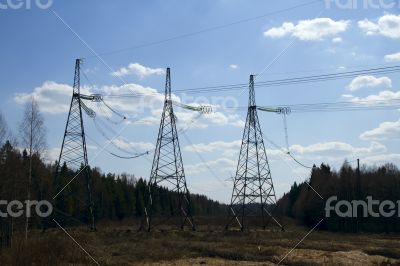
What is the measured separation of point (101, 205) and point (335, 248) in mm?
63644

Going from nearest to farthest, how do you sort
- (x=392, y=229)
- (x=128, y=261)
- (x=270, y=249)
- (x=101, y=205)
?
(x=128, y=261)
(x=270, y=249)
(x=392, y=229)
(x=101, y=205)

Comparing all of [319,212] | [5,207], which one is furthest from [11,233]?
[319,212]

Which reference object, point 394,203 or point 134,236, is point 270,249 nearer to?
point 134,236

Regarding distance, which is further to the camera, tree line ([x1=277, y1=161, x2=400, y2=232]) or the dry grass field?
tree line ([x1=277, y1=161, x2=400, y2=232])

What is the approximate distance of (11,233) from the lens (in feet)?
107

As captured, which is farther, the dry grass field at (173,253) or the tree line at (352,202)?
the tree line at (352,202)

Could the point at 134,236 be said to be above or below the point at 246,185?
below

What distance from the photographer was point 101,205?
3588 inches

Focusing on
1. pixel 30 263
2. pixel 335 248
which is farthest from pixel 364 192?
pixel 30 263

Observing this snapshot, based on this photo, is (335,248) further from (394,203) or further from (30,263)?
(394,203)

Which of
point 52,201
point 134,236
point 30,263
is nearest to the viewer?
point 30,263

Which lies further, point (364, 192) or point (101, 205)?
point (101, 205)

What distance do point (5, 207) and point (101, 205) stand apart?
57357 mm

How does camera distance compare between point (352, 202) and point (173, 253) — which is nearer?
point (173, 253)
